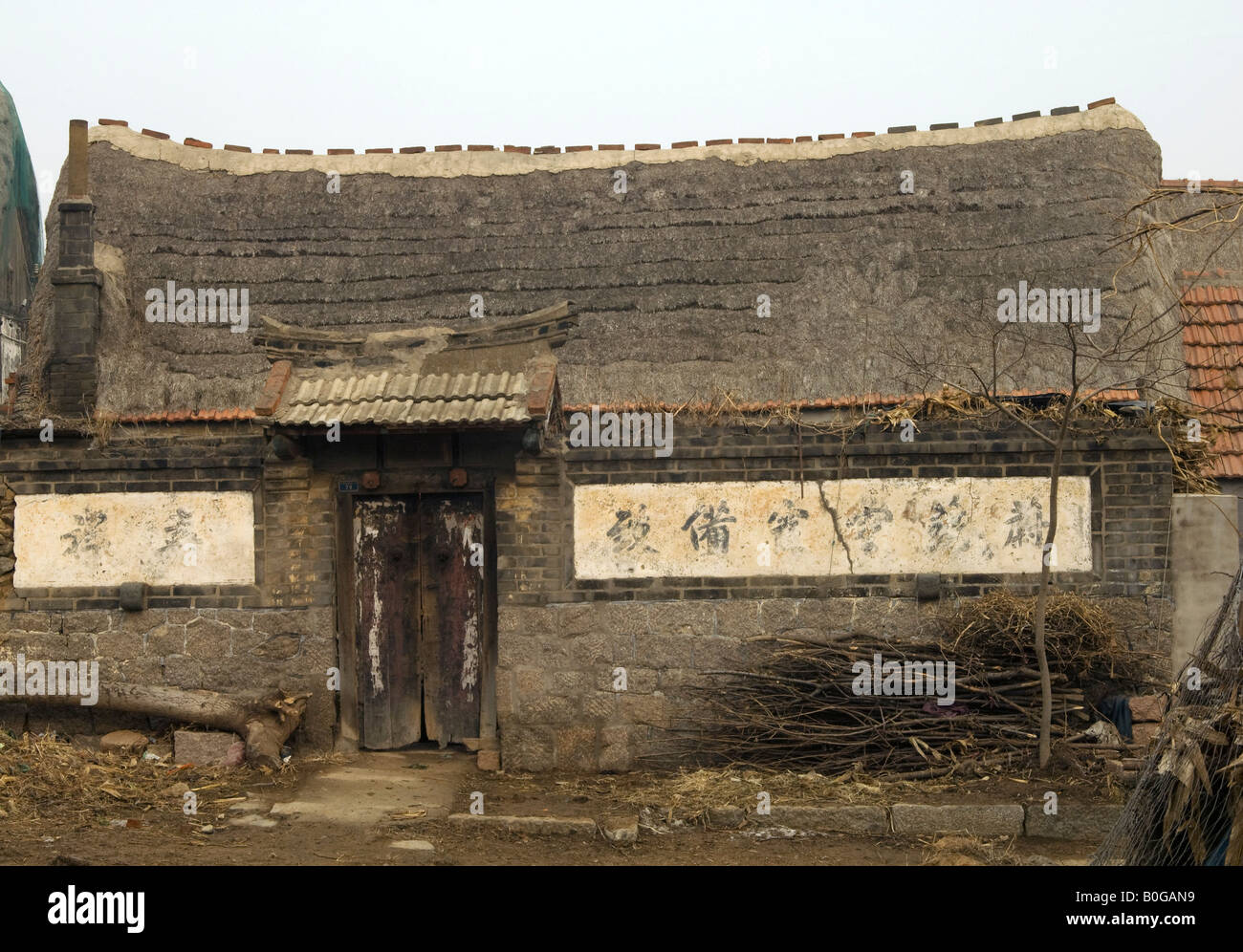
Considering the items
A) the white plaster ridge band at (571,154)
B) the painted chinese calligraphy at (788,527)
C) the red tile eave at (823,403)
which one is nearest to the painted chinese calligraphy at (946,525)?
the red tile eave at (823,403)

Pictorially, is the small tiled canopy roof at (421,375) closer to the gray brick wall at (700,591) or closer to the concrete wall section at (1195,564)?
the gray brick wall at (700,591)

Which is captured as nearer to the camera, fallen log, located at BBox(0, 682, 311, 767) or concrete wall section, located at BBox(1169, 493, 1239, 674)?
concrete wall section, located at BBox(1169, 493, 1239, 674)

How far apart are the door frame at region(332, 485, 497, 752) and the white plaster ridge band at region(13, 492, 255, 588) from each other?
76 cm

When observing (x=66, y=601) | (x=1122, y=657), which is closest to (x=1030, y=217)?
(x=1122, y=657)

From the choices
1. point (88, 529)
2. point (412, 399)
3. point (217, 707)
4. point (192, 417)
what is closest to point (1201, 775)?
point (412, 399)

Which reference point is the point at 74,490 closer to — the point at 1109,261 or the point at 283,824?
the point at 283,824

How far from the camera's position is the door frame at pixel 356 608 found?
983 cm

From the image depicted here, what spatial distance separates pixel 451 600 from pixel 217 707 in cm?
206

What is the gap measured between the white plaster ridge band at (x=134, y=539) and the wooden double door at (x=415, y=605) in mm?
1023

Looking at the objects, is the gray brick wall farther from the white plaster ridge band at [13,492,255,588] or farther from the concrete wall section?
the white plaster ridge band at [13,492,255,588]

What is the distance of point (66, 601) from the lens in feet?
32.0

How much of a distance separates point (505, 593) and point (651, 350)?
258 centimetres

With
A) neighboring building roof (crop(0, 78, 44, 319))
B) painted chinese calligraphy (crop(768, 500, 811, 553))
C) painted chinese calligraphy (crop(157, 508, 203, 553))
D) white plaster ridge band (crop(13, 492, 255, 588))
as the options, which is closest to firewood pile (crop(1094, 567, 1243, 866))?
painted chinese calligraphy (crop(768, 500, 811, 553))

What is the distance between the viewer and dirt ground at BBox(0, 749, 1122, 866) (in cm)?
743
